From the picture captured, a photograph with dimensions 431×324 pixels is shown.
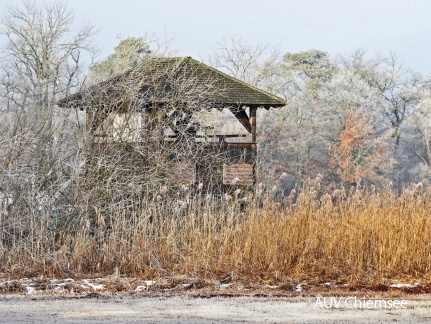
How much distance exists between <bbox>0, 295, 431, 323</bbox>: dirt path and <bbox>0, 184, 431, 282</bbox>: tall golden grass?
1.52 meters

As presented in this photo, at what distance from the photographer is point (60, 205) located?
10258 millimetres

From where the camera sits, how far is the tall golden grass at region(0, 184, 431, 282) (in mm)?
8414

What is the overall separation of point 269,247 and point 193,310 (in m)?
2.63

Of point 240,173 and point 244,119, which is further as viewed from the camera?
point 244,119

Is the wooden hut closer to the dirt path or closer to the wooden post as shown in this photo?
the wooden post

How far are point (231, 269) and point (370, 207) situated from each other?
2208mm

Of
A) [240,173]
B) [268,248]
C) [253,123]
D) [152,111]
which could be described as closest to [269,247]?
[268,248]

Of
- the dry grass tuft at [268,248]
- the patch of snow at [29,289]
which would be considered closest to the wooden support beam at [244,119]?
the dry grass tuft at [268,248]

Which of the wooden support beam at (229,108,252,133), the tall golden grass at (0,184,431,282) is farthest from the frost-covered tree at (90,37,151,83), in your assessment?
the tall golden grass at (0,184,431,282)

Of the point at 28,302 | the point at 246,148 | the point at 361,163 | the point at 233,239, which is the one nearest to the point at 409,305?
the point at 233,239

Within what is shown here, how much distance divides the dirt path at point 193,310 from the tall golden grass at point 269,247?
1.52 meters

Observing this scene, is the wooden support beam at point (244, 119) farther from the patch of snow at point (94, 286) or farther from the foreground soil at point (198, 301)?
the patch of snow at point (94, 286)

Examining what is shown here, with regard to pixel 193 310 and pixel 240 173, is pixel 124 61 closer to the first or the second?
pixel 240 173

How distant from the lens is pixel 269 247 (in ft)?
28.1
